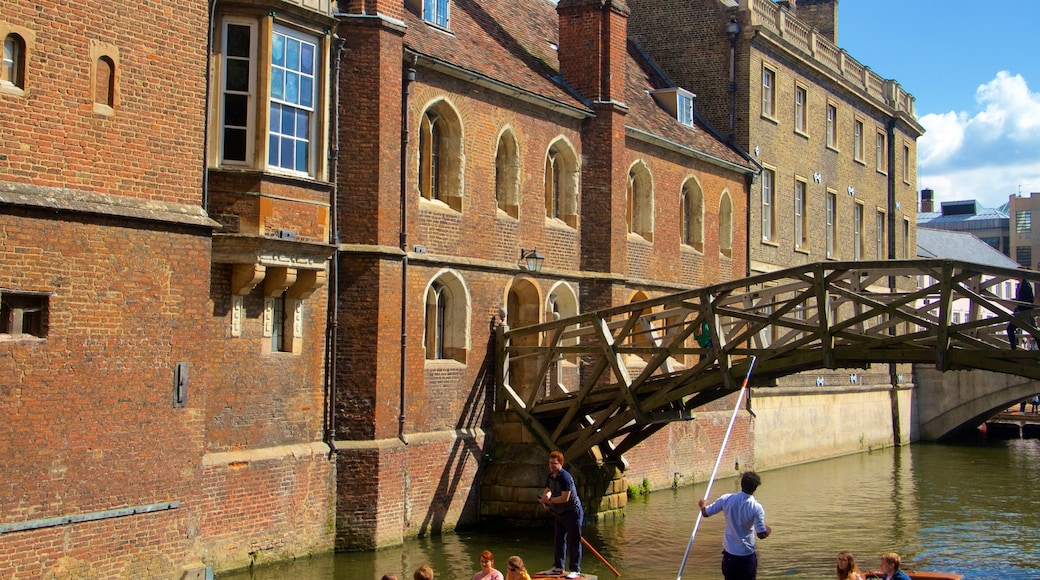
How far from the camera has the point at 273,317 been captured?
17250 millimetres

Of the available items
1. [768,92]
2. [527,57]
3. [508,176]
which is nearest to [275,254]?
[508,176]

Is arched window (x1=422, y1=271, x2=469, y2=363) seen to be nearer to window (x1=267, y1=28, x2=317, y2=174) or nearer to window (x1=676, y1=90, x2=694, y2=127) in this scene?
window (x1=267, y1=28, x2=317, y2=174)

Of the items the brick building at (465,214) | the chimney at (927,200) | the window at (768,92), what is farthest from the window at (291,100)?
the chimney at (927,200)

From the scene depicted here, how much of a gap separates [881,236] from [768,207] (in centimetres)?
1108

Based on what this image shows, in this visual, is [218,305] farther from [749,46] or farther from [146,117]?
[749,46]

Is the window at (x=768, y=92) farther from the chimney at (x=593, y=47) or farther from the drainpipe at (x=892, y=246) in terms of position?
the drainpipe at (x=892, y=246)

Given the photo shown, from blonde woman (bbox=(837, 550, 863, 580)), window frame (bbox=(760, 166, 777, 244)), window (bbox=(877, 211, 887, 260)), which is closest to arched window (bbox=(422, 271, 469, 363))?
blonde woman (bbox=(837, 550, 863, 580))

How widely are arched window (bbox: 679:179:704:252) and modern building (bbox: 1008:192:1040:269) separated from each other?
71001mm

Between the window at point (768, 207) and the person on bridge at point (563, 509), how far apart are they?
749 inches

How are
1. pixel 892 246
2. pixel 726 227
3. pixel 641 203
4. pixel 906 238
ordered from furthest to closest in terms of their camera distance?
pixel 906 238, pixel 892 246, pixel 726 227, pixel 641 203

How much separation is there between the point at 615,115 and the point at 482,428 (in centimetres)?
731

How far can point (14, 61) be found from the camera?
42.3ft

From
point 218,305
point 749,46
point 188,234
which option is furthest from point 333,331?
point 749,46

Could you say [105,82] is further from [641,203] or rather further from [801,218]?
[801,218]
